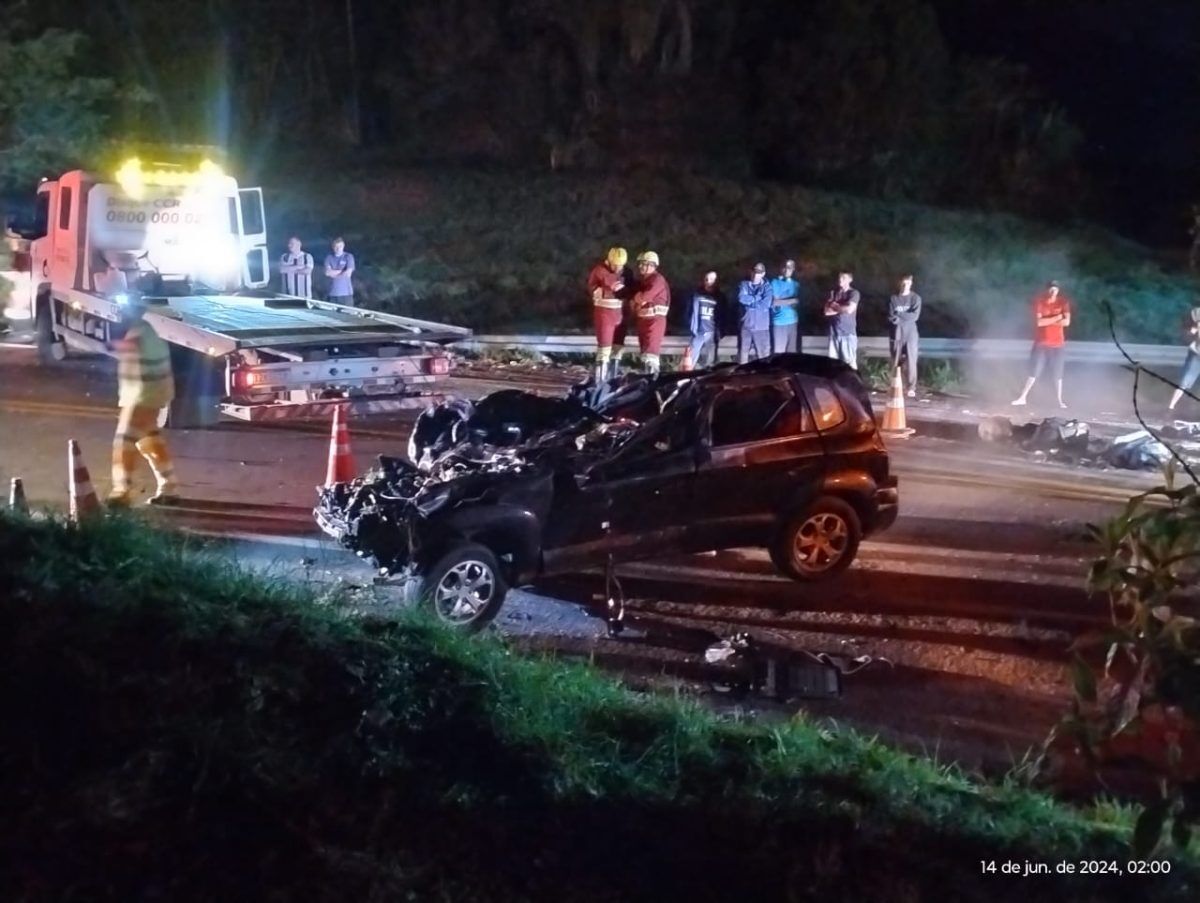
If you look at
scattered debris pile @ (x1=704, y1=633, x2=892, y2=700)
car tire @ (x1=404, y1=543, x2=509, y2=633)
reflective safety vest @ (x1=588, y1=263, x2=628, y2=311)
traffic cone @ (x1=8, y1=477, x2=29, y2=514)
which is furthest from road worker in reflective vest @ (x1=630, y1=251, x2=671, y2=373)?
traffic cone @ (x1=8, y1=477, x2=29, y2=514)

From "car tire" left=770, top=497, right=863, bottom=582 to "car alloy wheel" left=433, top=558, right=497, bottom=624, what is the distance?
2.18m

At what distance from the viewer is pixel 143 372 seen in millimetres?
10555

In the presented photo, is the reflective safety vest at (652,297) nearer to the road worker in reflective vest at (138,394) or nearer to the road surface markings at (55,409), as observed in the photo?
the road surface markings at (55,409)

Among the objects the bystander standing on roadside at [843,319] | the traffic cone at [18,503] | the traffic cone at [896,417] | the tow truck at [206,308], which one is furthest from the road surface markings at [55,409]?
the bystander standing on roadside at [843,319]

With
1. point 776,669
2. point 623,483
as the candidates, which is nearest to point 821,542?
point 623,483

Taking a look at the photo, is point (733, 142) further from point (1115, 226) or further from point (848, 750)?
point (848, 750)

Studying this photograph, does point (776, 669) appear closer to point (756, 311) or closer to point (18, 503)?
point (18, 503)

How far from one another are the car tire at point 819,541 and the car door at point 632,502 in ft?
2.71

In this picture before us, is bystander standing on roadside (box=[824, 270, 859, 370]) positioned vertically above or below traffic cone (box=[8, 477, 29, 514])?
above

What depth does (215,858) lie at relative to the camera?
4152mm

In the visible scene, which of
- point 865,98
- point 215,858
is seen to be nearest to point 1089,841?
point 215,858

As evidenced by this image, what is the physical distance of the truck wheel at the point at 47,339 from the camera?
18.0m

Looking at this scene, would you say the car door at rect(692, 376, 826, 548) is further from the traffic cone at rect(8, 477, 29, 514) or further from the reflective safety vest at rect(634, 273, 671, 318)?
the reflective safety vest at rect(634, 273, 671, 318)

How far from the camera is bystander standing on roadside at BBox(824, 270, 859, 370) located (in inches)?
703
